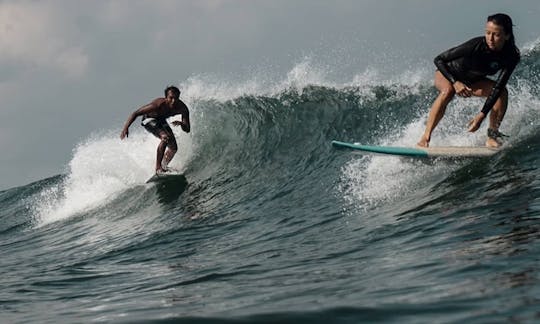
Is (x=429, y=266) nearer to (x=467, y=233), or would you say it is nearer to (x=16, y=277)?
(x=467, y=233)

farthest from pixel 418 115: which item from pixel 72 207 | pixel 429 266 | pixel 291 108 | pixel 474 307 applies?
pixel 474 307

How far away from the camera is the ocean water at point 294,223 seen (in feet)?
12.7

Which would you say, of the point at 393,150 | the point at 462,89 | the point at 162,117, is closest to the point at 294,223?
the point at 393,150

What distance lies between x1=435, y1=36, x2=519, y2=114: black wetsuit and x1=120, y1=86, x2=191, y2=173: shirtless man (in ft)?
18.1

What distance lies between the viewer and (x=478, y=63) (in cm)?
769

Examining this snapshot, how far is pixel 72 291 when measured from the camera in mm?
5766

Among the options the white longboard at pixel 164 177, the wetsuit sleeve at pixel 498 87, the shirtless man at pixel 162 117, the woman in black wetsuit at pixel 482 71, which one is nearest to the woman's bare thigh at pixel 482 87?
the woman in black wetsuit at pixel 482 71

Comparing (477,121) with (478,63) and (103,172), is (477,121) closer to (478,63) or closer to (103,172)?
(478,63)

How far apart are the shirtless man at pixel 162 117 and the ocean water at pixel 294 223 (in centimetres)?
78

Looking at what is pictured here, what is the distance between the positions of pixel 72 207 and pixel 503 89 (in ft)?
30.0

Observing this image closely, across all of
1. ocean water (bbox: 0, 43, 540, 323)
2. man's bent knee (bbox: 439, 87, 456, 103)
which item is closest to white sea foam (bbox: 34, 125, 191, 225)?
ocean water (bbox: 0, 43, 540, 323)

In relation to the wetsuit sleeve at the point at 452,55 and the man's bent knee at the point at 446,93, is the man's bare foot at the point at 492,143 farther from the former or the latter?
the wetsuit sleeve at the point at 452,55

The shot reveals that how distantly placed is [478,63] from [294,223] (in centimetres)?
278

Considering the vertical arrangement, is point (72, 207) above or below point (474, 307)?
above
